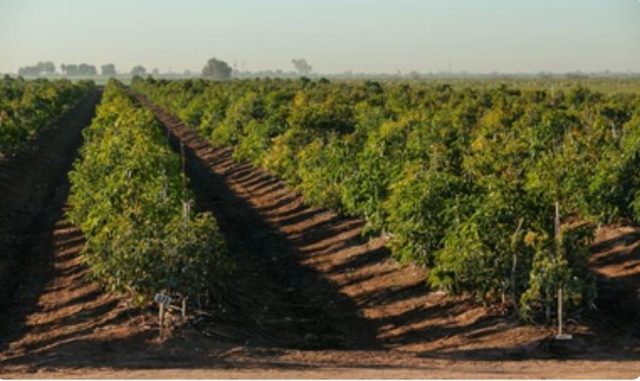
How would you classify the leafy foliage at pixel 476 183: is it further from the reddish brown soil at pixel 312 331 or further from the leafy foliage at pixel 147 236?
the leafy foliage at pixel 147 236

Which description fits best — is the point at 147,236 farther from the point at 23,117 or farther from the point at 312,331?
the point at 23,117

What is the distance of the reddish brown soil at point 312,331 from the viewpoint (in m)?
12.3

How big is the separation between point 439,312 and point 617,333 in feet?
10.7

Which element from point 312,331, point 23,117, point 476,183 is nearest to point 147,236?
point 312,331

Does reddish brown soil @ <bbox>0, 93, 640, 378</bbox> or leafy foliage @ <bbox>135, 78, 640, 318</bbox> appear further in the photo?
leafy foliage @ <bbox>135, 78, 640, 318</bbox>

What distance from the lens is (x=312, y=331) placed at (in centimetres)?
1611

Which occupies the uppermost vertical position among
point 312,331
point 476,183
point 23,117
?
point 23,117

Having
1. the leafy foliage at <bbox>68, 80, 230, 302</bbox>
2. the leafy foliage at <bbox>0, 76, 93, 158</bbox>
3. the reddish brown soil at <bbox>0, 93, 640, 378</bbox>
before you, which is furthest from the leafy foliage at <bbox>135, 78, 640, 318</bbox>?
the leafy foliage at <bbox>0, 76, 93, 158</bbox>

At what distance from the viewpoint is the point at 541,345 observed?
14242 millimetres

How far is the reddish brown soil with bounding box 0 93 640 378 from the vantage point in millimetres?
12305

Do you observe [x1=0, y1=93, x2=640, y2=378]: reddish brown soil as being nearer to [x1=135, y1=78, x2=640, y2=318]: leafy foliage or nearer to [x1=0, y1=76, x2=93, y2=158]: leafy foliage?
[x1=135, y1=78, x2=640, y2=318]: leafy foliage

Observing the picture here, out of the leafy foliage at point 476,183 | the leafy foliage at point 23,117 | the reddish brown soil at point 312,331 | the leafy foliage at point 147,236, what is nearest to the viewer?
the reddish brown soil at point 312,331

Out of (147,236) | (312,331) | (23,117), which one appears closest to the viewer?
(147,236)

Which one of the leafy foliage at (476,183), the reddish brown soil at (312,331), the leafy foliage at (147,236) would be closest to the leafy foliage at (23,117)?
the leafy foliage at (476,183)
